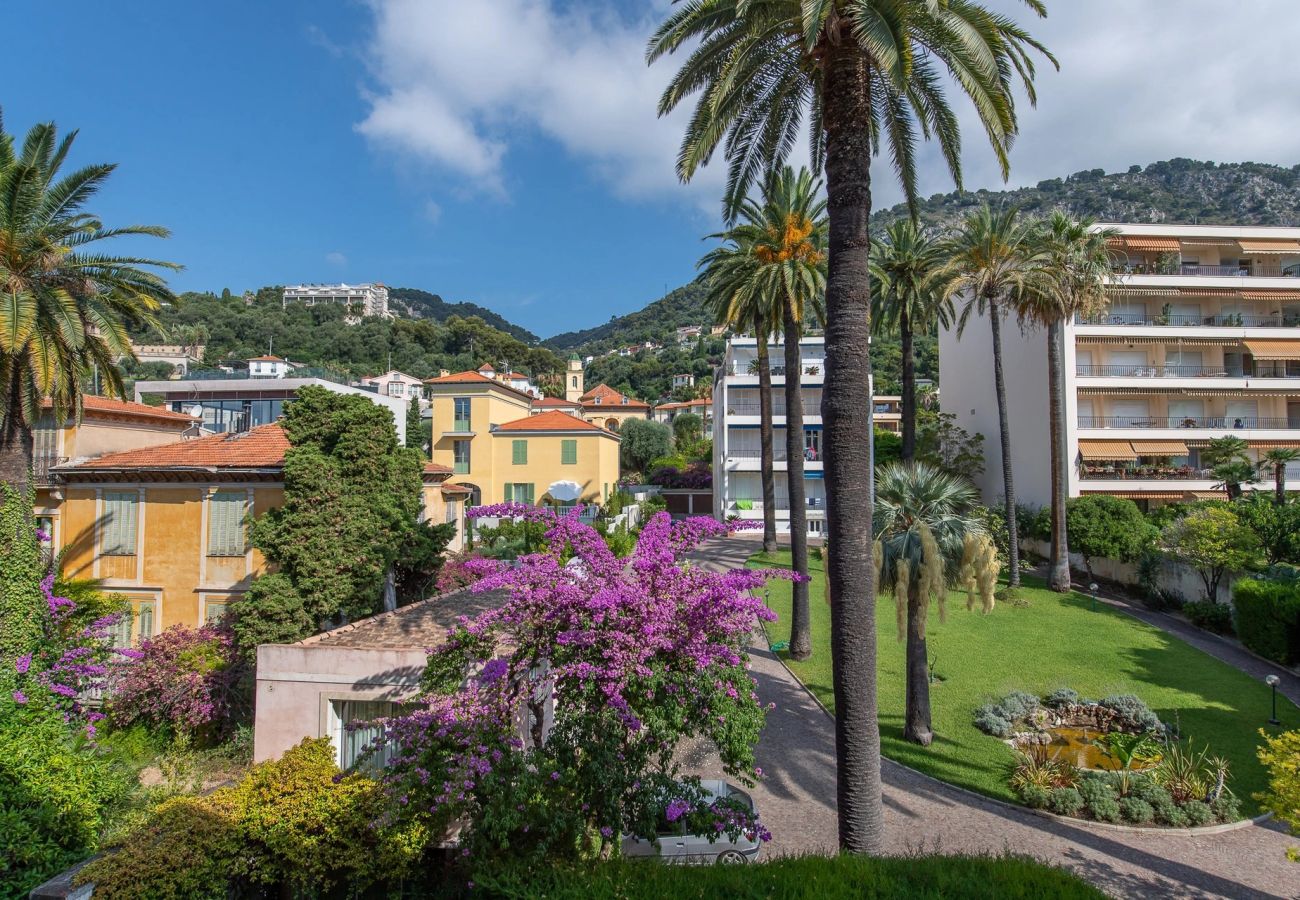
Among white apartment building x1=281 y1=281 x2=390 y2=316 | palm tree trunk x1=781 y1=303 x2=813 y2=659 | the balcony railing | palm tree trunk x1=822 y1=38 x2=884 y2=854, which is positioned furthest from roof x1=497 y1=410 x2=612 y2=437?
white apartment building x1=281 y1=281 x2=390 y2=316

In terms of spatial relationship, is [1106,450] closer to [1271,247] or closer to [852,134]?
[1271,247]

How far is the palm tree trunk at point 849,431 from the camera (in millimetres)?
7641

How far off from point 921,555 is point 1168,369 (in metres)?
31.9

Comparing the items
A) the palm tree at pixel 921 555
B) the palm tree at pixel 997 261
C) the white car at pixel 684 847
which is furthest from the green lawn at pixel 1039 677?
the white car at pixel 684 847

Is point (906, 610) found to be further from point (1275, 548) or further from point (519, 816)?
point (1275, 548)

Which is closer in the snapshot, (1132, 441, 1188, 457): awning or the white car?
the white car

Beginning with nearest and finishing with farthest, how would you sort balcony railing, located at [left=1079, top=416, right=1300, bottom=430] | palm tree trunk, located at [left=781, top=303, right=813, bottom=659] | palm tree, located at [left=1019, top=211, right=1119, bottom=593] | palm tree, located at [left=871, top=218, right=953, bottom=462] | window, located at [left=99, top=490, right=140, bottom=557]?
palm tree trunk, located at [left=781, top=303, right=813, bottom=659]
window, located at [left=99, top=490, right=140, bottom=557]
palm tree, located at [left=1019, top=211, right=1119, bottom=593]
palm tree, located at [left=871, top=218, right=953, bottom=462]
balcony railing, located at [left=1079, top=416, right=1300, bottom=430]

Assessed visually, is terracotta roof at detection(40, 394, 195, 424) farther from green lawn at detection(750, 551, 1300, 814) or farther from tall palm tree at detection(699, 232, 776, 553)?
green lawn at detection(750, 551, 1300, 814)

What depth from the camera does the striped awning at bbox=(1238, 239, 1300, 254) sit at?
3516cm

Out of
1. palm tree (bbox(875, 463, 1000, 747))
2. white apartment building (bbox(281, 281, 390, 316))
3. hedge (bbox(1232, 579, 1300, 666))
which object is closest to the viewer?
palm tree (bbox(875, 463, 1000, 747))

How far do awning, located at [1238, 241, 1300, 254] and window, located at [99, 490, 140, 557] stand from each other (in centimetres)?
5199

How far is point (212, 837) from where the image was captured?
26.2 feet

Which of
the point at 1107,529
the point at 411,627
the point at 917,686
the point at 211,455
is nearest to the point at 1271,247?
the point at 1107,529

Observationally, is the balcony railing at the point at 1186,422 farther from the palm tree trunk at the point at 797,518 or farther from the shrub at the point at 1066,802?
the shrub at the point at 1066,802
